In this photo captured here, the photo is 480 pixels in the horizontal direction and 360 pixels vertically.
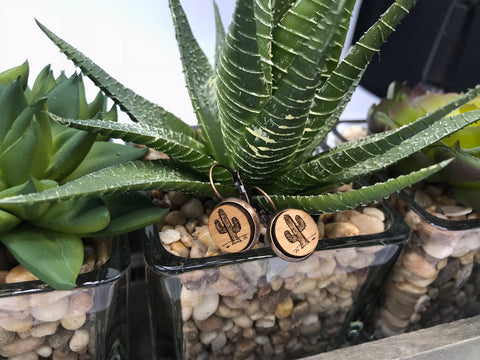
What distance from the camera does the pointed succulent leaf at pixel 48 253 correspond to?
323mm

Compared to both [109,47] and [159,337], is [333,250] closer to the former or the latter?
[159,337]

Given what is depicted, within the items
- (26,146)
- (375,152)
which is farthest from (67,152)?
(375,152)

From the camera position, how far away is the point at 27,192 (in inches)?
12.9

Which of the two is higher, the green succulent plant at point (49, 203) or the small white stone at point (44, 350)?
the green succulent plant at point (49, 203)

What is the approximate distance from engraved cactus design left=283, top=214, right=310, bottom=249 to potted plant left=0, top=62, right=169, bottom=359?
0.10m

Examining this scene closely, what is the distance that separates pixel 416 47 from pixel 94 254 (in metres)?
→ 1.00

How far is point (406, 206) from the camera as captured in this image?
490 millimetres

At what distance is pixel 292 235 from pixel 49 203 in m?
0.18

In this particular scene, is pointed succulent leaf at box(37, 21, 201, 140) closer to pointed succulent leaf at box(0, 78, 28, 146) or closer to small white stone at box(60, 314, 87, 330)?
pointed succulent leaf at box(0, 78, 28, 146)

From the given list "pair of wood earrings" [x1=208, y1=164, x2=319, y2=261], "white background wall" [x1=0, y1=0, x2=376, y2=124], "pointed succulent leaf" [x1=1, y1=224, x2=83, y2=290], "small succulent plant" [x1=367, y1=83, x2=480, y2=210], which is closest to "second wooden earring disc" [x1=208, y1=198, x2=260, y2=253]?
"pair of wood earrings" [x1=208, y1=164, x2=319, y2=261]

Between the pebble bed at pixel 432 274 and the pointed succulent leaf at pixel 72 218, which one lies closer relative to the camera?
the pointed succulent leaf at pixel 72 218

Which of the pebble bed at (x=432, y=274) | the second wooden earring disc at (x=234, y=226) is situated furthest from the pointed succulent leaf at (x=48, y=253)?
the pebble bed at (x=432, y=274)

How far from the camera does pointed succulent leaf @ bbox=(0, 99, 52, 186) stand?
34 cm

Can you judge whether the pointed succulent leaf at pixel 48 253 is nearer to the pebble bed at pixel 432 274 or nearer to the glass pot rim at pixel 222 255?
the glass pot rim at pixel 222 255
